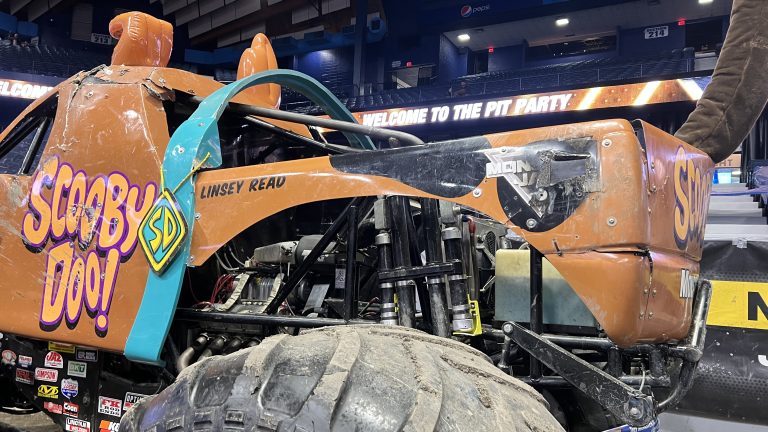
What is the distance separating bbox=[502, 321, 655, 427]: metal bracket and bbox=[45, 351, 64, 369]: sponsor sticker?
2.40m

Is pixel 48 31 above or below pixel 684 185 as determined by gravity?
above

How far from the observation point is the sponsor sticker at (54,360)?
3.09 m

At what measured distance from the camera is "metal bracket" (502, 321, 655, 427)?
1766 mm

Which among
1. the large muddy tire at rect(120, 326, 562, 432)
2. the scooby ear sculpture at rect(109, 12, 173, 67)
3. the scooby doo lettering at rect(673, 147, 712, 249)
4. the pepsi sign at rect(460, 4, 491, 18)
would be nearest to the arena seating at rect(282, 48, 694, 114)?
the pepsi sign at rect(460, 4, 491, 18)

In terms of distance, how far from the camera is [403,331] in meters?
1.79

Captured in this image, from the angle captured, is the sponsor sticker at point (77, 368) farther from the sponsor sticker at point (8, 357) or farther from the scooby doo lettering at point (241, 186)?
the scooby doo lettering at point (241, 186)

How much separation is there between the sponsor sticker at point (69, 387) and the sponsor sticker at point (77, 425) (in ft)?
0.40

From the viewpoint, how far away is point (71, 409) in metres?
3.03

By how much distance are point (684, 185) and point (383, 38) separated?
26.4 metres

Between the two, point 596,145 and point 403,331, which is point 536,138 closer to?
point 596,145

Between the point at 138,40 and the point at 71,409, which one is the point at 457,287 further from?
the point at 138,40

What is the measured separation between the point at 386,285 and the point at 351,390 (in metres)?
0.68

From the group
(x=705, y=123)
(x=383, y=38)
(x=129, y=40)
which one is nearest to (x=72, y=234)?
(x=129, y=40)

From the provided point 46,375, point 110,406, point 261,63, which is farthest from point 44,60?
point 110,406
